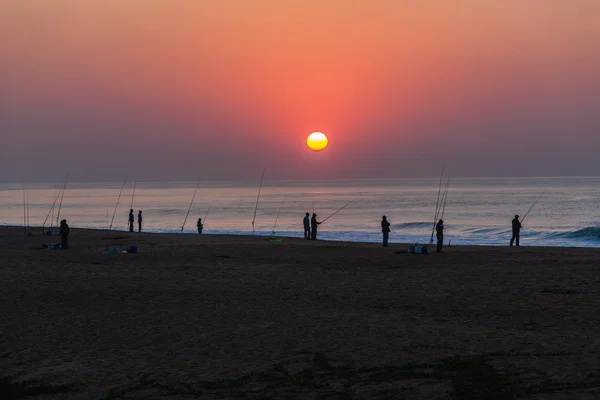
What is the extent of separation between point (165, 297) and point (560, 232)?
3575 centimetres

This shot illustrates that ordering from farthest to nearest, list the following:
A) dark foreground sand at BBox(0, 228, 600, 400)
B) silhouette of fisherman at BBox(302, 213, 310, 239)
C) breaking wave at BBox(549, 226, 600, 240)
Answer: breaking wave at BBox(549, 226, 600, 240)
silhouette of fisherman at BBox(302, 213, 310, 239)
dark foreground sand at BBox(0, 228, 600, 400)

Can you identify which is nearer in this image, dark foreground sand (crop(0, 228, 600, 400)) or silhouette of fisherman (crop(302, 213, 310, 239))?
dark foreground sand (crop(0, 228, 600, 400))

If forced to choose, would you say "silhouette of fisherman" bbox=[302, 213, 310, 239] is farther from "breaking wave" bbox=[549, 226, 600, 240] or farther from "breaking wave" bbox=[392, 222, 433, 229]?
"breaking wave" bbox=[392, 222, 433, 229]

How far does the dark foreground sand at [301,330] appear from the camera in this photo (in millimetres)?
7160

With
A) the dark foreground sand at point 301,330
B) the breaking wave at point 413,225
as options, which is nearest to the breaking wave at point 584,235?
the breaking wave at point 413,225

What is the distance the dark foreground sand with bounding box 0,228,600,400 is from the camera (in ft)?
23.5

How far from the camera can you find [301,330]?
32.2ft

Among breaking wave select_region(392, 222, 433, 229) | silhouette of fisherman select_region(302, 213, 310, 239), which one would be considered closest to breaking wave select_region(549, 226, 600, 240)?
breaking wave select_region(392, 222, 433, 229)

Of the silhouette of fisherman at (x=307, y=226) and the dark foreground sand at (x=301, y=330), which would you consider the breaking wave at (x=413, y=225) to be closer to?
the silhouette of fisherman at (x=307, y=226)

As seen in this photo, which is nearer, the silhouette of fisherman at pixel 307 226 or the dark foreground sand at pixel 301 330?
the dark foreground sand at pixel 301 330

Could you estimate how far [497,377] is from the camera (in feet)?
23.8

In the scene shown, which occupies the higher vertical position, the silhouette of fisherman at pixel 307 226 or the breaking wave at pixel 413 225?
the breaking wave at pixel 413 225

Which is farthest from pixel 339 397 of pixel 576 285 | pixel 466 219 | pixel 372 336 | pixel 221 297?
pixel 466 219

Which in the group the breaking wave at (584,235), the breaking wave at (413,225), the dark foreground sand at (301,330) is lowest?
the dark foreground sand at (301,330)
